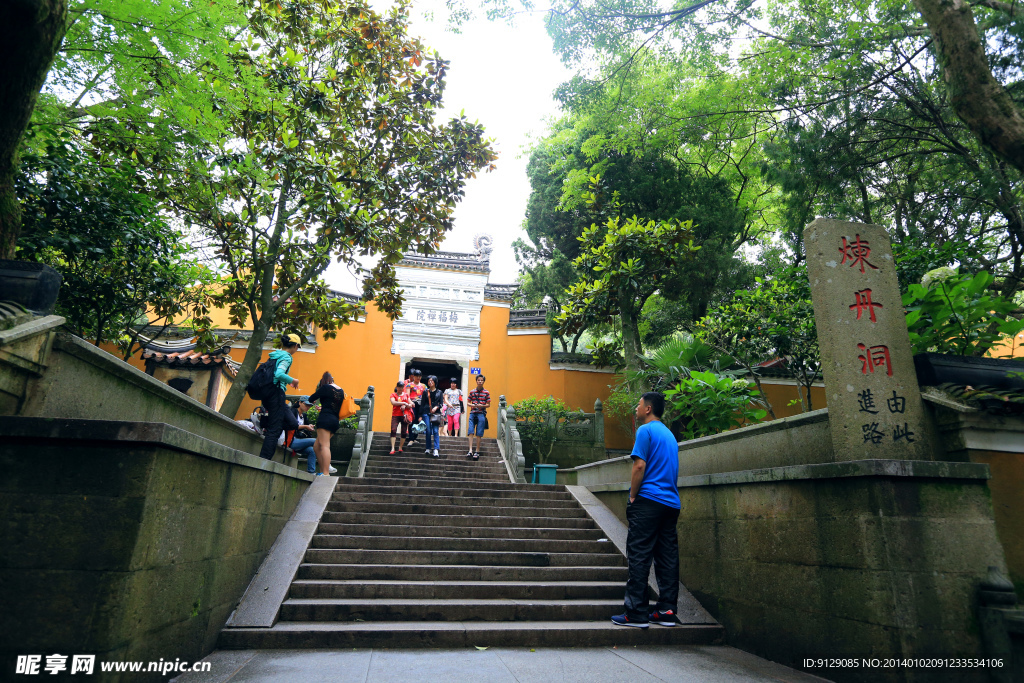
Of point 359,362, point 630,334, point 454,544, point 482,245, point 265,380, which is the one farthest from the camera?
point 482,245

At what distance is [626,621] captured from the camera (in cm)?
378

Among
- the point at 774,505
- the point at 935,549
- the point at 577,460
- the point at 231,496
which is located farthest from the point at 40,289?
the point at 577,460

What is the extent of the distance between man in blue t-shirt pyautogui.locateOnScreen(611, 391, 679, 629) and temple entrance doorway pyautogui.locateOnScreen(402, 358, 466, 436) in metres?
10.8

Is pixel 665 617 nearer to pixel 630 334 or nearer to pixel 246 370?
pixel 246 370

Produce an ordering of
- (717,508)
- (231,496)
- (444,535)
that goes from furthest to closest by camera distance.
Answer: (444,535)
(717,508)
(231,496)

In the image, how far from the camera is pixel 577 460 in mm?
11703

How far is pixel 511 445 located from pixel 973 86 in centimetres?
814

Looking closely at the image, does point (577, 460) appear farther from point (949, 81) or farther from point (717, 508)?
point (949, 81)

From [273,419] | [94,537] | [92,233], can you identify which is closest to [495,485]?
[273,419]

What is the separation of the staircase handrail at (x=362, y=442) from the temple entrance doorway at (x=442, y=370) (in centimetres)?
371

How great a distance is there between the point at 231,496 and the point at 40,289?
1.65 metres

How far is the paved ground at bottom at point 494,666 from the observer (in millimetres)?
2863

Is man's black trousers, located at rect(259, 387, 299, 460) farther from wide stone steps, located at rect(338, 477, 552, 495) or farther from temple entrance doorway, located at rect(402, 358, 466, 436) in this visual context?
temple entrance doorway, located at rect(402, 358, 466, 436)

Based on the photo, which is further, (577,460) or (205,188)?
(577,460)
